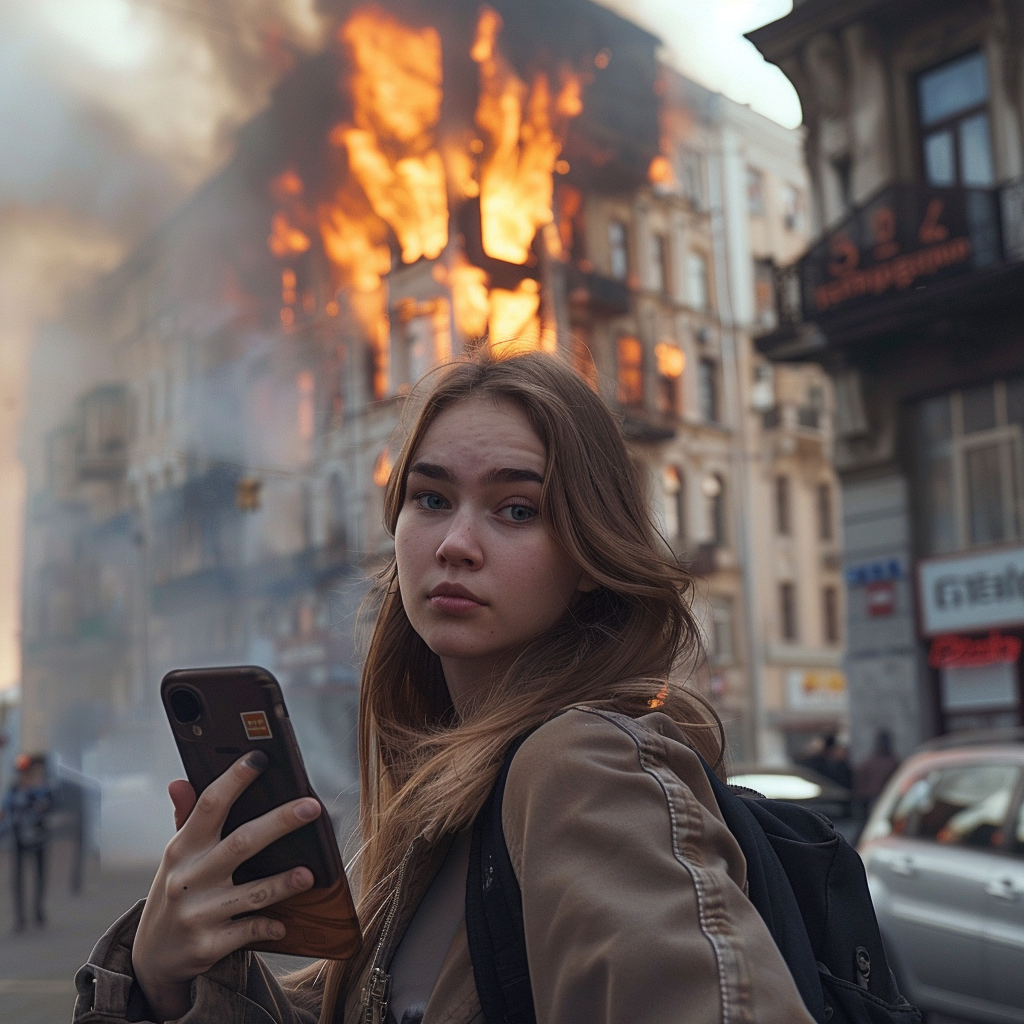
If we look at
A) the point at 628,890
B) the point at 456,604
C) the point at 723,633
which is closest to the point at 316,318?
the point at 723,633

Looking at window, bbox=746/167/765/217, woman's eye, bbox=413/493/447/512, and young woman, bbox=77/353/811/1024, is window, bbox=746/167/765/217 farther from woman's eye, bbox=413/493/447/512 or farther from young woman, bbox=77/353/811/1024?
woman's eye, bbox=413/493/447/512

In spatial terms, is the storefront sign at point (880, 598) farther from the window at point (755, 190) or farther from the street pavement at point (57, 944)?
the window at point (755, 190)

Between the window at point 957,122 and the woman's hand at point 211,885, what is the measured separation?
1422cm

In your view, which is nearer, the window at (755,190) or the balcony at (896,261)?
the balcony at (896,261)

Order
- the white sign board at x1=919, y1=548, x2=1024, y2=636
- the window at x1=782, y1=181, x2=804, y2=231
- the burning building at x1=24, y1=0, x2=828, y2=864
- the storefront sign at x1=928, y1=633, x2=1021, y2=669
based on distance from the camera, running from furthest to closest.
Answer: the window at x1=782, y1=181, x2=804, y2=231
the storefront sign at x1=928, y1=633, x2=1021, y2=669
the white sign board at x1=919, y1=548, x2=1024, y2=636
the burning building at x1=24, y1=0, x2=828, y2=864

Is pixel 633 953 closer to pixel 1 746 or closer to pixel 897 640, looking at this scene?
pixel 897 640

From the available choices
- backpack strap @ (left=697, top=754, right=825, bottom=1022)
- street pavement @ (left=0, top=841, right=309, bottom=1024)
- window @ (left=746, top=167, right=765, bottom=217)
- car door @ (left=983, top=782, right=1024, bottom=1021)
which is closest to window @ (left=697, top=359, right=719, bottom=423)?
window @ (left=746, top=167, right=765, bottom=217)

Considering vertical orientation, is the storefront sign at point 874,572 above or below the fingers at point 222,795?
above

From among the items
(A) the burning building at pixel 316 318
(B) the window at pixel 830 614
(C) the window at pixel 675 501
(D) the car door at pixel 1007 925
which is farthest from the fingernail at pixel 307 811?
(B) the window at pixel 830 614

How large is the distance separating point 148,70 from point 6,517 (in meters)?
7.93

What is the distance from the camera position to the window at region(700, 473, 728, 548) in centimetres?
3164

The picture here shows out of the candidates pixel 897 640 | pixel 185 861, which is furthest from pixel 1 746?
pixel 185 861

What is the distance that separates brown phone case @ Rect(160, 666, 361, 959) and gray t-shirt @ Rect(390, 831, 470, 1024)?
6cm

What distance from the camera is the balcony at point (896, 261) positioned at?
13469mm
